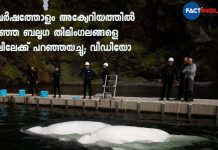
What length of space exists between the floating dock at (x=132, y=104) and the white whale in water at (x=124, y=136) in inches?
279

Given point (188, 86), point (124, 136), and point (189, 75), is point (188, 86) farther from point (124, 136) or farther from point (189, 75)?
point (124, 136)

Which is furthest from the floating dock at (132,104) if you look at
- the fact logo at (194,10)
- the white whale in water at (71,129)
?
the fact logo at (194,10)

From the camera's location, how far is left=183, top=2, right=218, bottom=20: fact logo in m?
77.1

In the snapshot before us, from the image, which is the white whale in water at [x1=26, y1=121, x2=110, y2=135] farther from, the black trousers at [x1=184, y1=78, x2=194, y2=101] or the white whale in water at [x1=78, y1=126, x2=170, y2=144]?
the black trousers at [x1=184, y1=78, x2=194, y2=101]

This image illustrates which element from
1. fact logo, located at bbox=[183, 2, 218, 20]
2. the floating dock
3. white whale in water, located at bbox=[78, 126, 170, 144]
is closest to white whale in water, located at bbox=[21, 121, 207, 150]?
white whale in water, located at bbox=[78, 126, 170, 144]

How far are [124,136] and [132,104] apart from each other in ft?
32.5

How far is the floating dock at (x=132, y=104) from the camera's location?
22.7 metres

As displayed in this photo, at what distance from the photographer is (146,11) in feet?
293

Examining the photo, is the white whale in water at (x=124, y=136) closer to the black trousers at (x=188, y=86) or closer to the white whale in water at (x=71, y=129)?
the white whale in water at (x=71, y=129)

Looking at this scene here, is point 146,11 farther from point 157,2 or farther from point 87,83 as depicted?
point 87,83

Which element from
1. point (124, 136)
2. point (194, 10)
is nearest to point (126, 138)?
point (124, 136)

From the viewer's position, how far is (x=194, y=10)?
80.1 meters

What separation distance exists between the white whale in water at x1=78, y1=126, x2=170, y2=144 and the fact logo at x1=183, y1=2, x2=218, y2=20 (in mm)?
63119

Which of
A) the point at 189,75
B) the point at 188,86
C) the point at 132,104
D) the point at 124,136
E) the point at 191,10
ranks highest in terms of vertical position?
the point at 191,10
